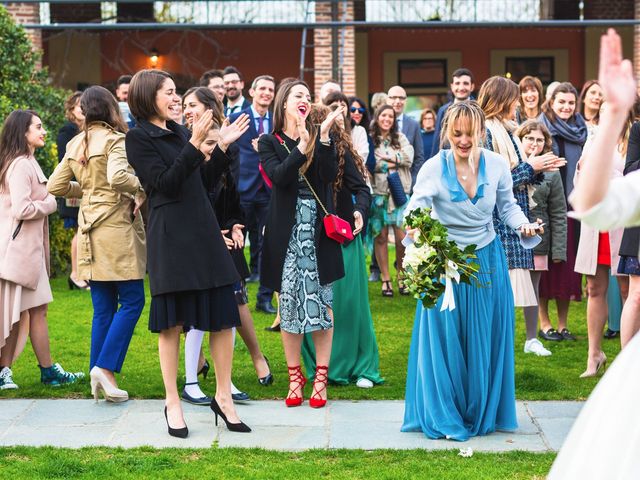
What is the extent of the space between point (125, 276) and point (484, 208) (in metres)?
2.35

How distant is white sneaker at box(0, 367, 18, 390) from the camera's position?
7.45 m

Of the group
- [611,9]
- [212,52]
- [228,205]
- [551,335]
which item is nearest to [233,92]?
[551,335]

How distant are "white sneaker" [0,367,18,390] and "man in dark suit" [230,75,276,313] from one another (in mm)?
3275

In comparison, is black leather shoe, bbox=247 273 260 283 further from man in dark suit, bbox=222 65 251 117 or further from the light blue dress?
the light blue dress

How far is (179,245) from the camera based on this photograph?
605cm

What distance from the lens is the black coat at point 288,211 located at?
22.7 feet

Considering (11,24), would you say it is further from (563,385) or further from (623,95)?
(623,95)

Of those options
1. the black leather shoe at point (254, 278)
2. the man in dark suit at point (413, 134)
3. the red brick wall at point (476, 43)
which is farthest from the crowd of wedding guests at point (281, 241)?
the red brick wall at point (476, 43)

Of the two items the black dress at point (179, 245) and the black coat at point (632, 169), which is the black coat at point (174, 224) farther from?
the black coat at point (632, 169)

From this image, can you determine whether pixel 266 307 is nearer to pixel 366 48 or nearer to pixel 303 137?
pixel 303 137

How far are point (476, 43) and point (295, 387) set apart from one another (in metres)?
18.2

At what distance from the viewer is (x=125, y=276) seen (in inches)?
274

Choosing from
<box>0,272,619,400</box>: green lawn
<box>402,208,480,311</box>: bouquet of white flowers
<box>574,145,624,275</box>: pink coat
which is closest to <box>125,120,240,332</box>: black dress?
<box>402,208,480,311</box>: bouquet of white flowers

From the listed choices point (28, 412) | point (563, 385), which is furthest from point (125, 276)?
point (563, 385)
